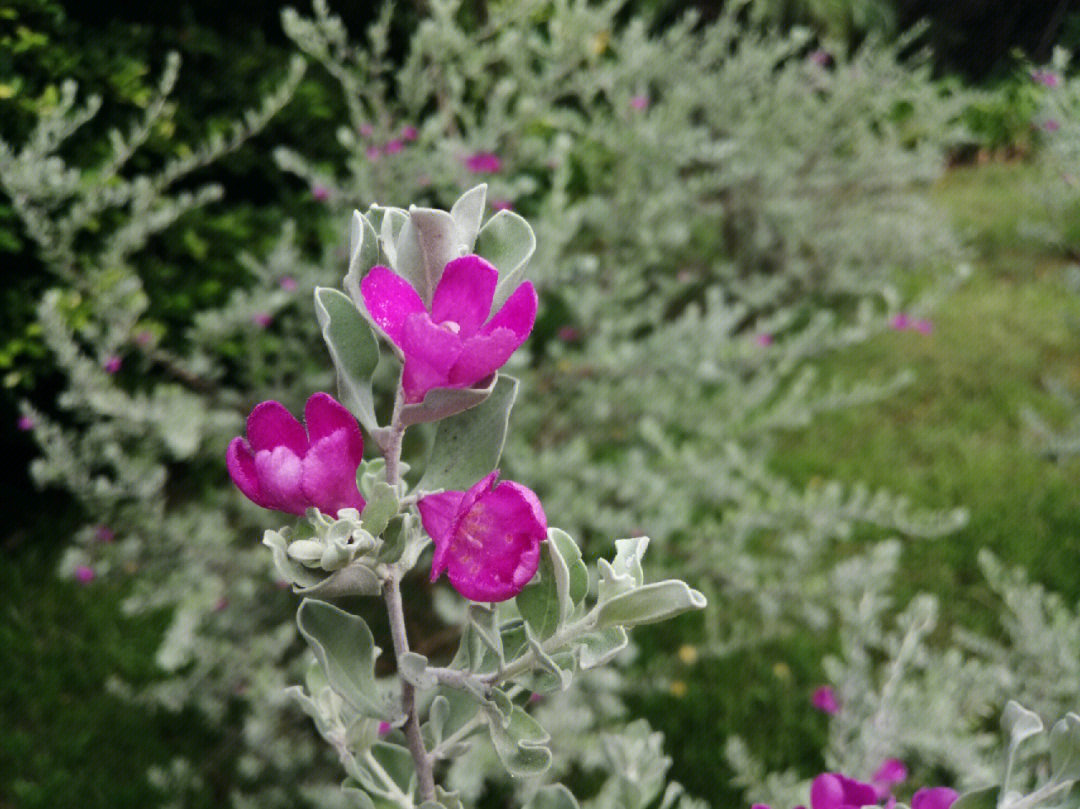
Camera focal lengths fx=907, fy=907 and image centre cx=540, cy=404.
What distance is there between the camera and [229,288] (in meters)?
2.87

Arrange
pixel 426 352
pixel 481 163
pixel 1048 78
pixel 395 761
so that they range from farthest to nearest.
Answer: pixel 481 163 < pixel 1048 78 < pixel 395 761 < pixel 426 352

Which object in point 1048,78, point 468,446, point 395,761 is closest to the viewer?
point 468,446

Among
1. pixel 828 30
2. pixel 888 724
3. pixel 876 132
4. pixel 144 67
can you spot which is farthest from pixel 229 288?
pixel 828 30

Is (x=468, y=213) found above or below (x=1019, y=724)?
above

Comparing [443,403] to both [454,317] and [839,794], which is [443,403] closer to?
[454,317]

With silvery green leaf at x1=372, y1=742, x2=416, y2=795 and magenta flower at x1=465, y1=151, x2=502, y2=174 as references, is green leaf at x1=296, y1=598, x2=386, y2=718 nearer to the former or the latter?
silvery green leaf at x1=372, y1=742, x2=416, y2=795

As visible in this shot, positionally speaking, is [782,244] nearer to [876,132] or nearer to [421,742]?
[876,132]

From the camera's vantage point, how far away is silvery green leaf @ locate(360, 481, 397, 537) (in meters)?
0.55

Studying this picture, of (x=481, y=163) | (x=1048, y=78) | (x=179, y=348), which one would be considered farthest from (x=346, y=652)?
(x=179, y=348)

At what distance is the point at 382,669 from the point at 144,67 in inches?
64.9

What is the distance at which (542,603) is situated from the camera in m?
0.60

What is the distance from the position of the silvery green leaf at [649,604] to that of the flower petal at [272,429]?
221 millimetres

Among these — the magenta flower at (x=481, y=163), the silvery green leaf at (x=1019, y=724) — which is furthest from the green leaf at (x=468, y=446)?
the magenta flower at (x=481, y=163)

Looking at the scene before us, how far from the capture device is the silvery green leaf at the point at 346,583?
55 centimetres
